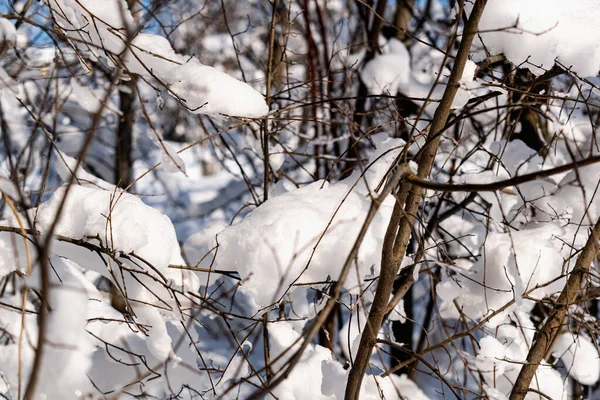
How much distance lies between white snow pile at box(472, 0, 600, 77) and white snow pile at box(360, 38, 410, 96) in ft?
4.55

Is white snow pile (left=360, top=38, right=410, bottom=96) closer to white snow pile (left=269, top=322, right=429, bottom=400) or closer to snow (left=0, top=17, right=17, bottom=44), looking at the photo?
white snow pile (left=269, top=322, right=429, bottom=400)

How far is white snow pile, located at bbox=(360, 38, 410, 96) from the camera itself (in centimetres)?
293

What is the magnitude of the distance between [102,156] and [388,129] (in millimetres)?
2477

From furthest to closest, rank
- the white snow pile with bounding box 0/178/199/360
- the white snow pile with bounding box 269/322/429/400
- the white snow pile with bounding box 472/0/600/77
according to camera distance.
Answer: the white snow pile with bounding box 269/322/429/400
the white snow pile with bounding box 0/178/199/360
the white snow pile with bounding box 472/0/600/77

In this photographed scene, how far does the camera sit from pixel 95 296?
1.96 meters

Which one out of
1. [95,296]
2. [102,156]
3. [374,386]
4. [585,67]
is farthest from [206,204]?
[585,67]

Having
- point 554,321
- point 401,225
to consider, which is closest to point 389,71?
point 554,321

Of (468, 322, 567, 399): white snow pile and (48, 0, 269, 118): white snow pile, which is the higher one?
(48, 0, 269, 118): white snow pile

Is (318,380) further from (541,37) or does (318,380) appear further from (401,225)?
(541,37)

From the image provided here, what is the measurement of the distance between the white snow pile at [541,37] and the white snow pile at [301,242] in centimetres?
38

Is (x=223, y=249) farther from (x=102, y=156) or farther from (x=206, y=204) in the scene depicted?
(x=102, y=156)

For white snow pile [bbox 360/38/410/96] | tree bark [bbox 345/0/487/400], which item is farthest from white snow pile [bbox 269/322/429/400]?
white snow pile [bbox 360/38/410/96]

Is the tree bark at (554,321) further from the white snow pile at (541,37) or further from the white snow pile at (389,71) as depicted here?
the white snow pile at (389,71)

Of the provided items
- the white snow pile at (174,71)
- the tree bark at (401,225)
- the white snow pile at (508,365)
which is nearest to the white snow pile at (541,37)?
the tree bark at (401,225)
